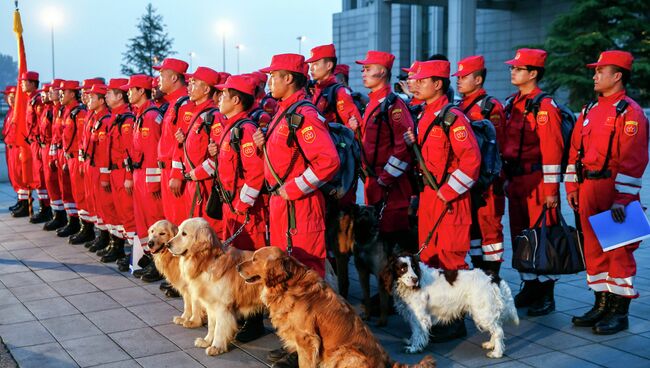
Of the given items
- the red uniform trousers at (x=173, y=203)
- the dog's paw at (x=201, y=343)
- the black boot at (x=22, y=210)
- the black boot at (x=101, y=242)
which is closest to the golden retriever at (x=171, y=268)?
the dog's paw at (x=201, y=343)

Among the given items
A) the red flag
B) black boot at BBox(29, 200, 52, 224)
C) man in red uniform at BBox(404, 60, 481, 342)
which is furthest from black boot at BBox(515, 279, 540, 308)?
the red flag

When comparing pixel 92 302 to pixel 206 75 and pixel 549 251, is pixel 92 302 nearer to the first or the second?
pixel 206 75

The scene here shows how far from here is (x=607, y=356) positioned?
597cm

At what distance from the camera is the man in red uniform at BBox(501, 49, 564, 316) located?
23.2 ft

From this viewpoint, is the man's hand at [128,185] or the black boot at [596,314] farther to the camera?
the man's hand at [128,185]

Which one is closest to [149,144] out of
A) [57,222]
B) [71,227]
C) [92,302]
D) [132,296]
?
[132,296]

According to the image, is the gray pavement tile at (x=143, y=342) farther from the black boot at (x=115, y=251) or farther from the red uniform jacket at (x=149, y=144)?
the black boot at (x=115, y=251)

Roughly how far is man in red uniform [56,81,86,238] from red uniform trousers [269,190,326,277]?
19.1 feet

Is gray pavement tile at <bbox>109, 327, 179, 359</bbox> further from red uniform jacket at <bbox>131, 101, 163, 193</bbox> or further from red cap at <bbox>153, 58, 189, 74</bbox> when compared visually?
red cap at <bbox>153, 58, 189, 74</bbox>

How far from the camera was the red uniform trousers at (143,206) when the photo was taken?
8617 mm

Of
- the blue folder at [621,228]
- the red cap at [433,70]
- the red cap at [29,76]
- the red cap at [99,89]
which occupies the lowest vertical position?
the blue folder at [621,228]

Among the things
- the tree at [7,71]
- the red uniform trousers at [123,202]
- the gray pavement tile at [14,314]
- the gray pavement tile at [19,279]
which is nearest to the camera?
the gray pavement tile at [14,314]

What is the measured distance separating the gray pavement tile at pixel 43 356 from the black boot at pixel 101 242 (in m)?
4.08

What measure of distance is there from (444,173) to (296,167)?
1334mm
